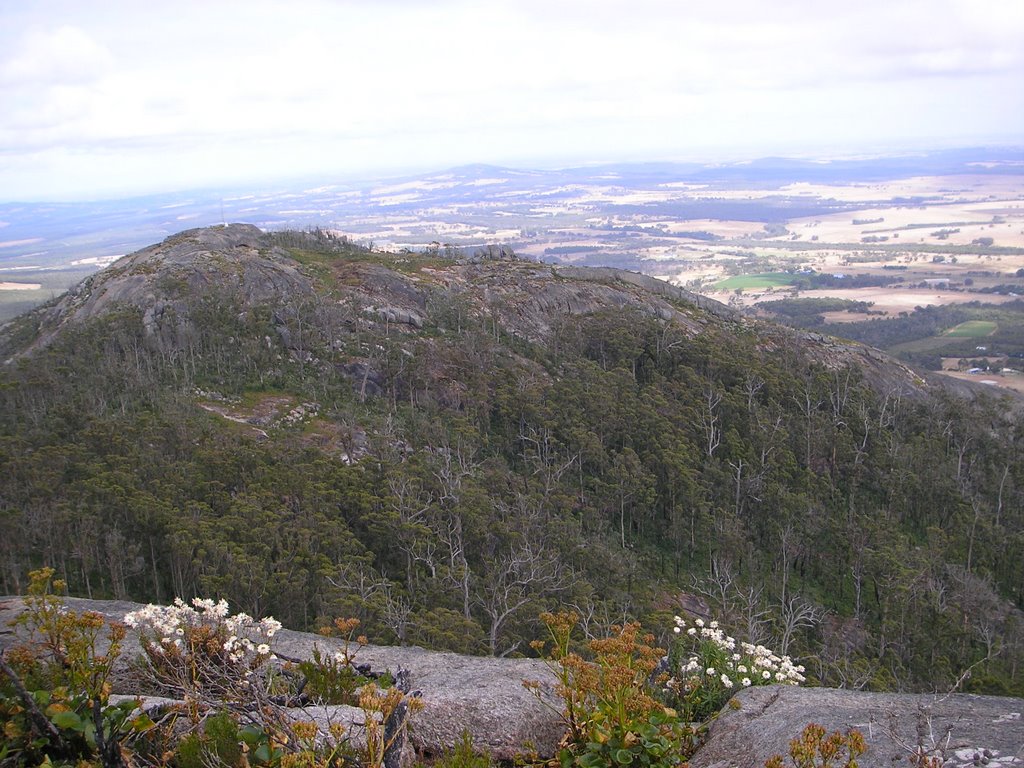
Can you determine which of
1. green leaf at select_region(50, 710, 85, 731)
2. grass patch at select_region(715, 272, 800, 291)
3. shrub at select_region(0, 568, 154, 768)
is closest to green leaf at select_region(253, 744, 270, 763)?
shrub at select_region(0, 568, 154, 768)

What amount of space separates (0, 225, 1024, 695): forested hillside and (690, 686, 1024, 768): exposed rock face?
33.1 feet

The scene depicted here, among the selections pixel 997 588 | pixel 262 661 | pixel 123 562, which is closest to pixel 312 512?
pixel 123 562

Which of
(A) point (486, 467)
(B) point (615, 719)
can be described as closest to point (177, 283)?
(A) point (486, 467)

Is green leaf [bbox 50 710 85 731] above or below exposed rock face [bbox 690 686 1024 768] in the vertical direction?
above

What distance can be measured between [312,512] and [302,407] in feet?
38.5

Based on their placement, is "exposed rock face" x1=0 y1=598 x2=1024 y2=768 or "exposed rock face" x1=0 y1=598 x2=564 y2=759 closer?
"exposed rock face" x1=0 y1=598 x2=1024 y2=768

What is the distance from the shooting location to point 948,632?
2670 cm

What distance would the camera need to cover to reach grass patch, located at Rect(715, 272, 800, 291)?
150 m

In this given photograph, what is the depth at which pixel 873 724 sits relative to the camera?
287 inches

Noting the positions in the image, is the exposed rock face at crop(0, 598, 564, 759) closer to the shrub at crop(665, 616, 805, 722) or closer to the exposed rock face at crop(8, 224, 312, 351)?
the shrub at crop(665, 616, 805, 722)

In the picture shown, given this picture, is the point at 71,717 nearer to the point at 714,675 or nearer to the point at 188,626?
the point at 188,626

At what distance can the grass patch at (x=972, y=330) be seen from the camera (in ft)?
358

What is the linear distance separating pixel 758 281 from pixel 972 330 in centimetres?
4949

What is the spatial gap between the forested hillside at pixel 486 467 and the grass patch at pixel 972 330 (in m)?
71.1
